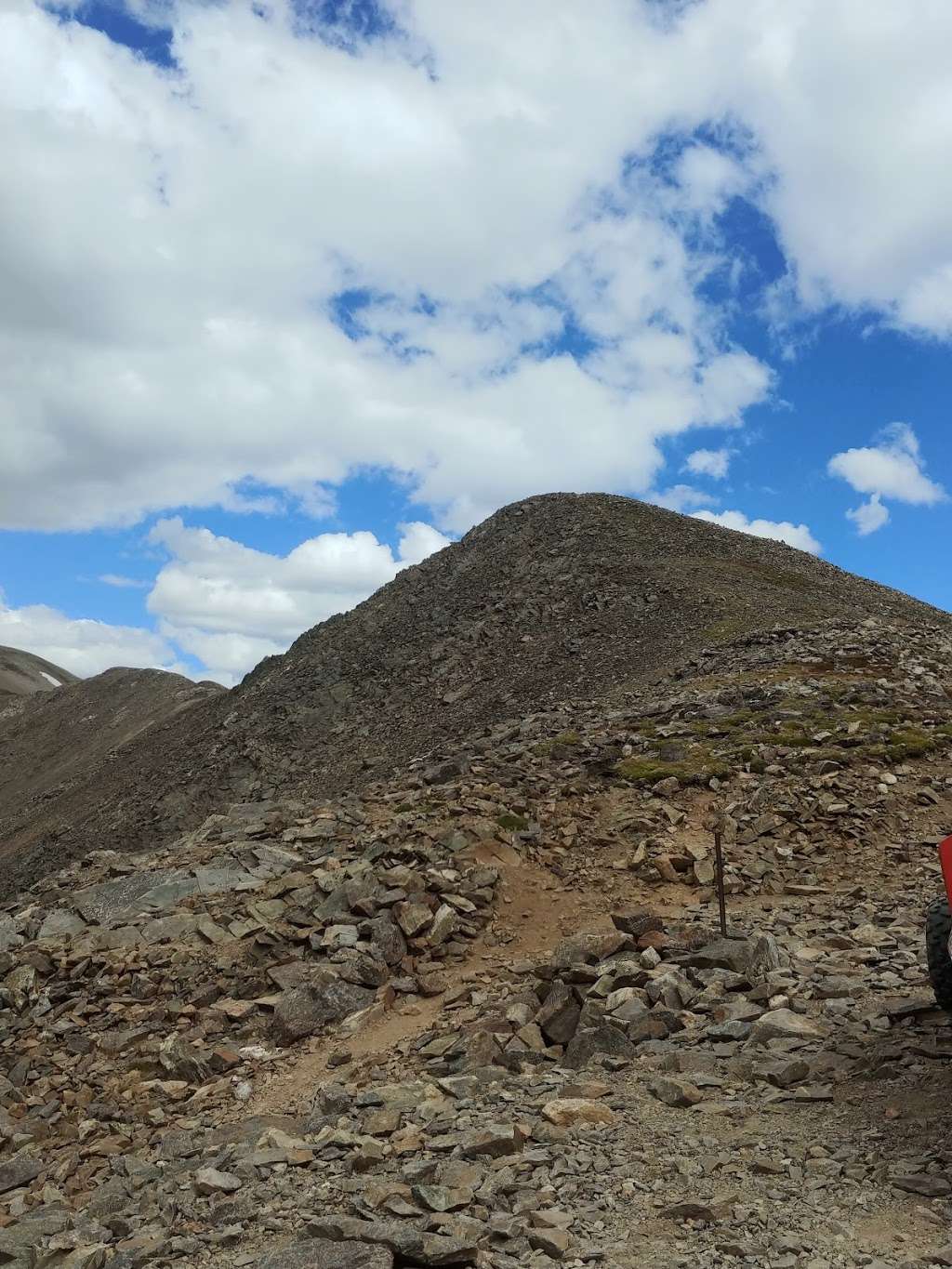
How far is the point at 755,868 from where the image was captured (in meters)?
15.7

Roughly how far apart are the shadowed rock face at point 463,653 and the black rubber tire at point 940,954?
2103cm


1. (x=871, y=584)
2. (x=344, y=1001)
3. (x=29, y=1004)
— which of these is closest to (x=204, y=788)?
(x=29, y=1004)

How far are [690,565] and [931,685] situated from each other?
20.7m

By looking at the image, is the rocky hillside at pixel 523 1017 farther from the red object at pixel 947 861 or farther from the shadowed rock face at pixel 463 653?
the shadowed rock face at pixel 463 653

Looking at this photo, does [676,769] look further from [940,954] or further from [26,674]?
[26,674]

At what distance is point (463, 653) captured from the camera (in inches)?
1572

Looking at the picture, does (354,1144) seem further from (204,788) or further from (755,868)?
(204,788)

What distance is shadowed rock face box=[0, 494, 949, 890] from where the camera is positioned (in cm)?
3525

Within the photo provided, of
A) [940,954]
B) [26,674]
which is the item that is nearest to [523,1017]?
[940,954]

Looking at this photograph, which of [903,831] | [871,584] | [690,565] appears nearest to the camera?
[903,831]

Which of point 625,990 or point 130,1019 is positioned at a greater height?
point 625,990

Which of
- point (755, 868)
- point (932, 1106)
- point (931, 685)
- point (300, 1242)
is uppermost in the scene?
point (931, 685)

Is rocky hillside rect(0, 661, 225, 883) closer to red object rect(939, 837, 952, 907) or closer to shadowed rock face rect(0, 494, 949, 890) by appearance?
shadowed rock face rect(0, 494, 949, 890)

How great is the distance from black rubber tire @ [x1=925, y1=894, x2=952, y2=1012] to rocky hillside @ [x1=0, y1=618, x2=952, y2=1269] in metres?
0.46
